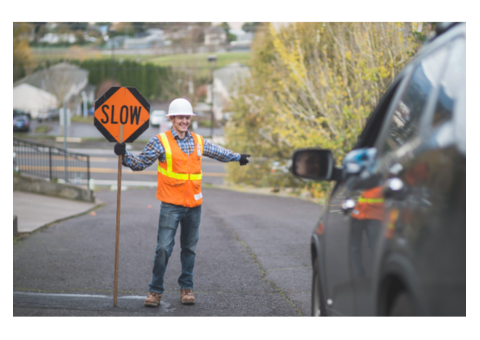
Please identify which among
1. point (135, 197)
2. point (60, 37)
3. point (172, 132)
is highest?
Answer: point (60, 37)

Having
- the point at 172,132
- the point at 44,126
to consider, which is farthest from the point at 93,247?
the point at 44,126

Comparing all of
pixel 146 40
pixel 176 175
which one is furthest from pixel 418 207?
pixel 146 40

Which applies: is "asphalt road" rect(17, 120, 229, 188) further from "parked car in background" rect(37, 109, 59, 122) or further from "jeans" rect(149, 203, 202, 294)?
"jeans" rect(149, 203, 202, 294)

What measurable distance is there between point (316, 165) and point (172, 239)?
3.31 meters

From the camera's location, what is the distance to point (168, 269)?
8.62m

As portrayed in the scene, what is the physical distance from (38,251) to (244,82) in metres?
18.1

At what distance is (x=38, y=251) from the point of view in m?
9.99

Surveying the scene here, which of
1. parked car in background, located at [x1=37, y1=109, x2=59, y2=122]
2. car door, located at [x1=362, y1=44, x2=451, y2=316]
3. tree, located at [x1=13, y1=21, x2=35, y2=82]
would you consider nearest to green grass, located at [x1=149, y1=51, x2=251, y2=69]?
parked car in background, located at [x1=37, y1=109, x2=59, y2=122]

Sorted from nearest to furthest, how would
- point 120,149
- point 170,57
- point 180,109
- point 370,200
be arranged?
point 370,200, point 120,149, point 180,109, point 170,57

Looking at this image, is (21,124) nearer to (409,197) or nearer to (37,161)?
(37,161)

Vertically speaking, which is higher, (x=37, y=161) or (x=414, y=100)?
(x=414, y=100)

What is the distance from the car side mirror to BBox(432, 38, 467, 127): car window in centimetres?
115

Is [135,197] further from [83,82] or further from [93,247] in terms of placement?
[83,82]

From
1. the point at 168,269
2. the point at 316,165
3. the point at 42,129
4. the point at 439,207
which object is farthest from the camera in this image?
the point at 42,129
